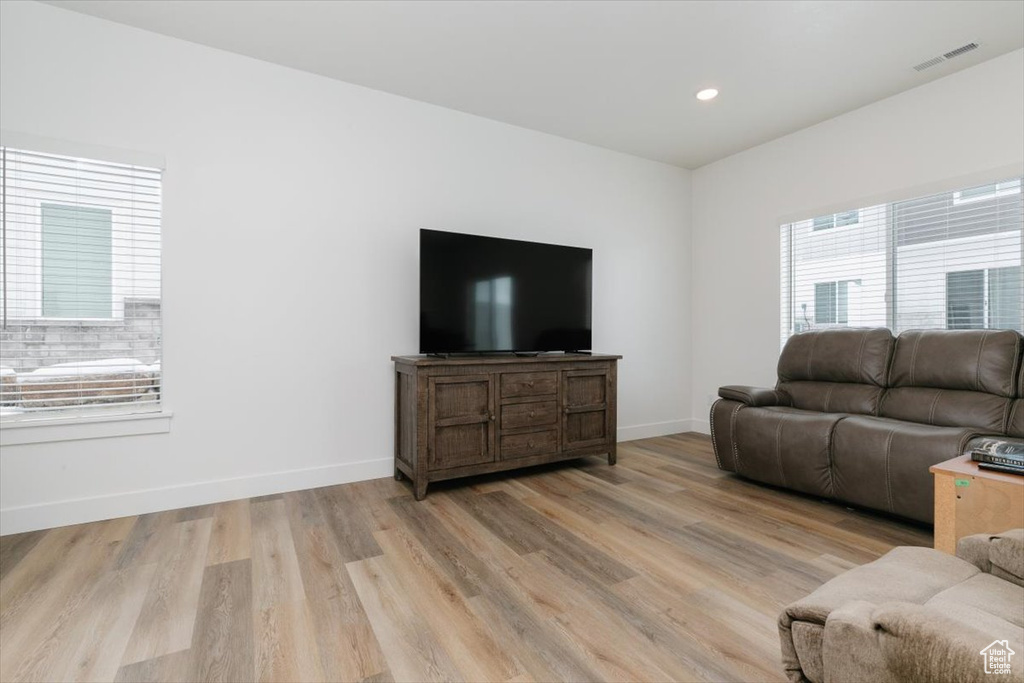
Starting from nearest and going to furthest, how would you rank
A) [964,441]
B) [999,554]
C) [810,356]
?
1. [999,554]
2. [964,441]
3. [810,356]

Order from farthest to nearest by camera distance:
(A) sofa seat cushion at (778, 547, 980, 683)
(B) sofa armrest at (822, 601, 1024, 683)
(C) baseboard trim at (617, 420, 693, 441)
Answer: (C) baseboard trim at (617, 420, 693, 441)
(A) sofa seat cushion at (778, 547, 980, 683)
(B) sofa armrest at (822, 601, 1024, 683)

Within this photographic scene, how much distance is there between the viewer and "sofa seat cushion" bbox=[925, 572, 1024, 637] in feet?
2.67

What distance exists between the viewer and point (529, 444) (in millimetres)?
3277

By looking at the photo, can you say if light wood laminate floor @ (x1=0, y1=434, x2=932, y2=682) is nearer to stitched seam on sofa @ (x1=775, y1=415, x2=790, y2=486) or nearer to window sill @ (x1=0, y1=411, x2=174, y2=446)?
stitched seam on sofa @ (x1=775, y1=415, x2=790, y2=486)

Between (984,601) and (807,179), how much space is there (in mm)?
3767

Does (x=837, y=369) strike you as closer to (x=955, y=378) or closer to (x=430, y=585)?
(x=955, y=378)

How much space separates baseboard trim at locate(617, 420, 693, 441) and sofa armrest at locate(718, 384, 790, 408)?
3.80ft

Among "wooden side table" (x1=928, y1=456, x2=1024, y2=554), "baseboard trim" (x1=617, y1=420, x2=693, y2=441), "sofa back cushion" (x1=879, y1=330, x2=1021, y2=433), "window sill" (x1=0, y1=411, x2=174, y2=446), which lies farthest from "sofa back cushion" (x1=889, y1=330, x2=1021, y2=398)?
"window sill" (x1=0, y1=411, x2=174, y2=446)

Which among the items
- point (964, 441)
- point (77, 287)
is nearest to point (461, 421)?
point (77, 287)

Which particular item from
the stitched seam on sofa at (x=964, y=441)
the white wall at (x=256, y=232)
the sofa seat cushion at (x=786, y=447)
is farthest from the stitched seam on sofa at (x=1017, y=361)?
the white wall at (x=256, y=232)

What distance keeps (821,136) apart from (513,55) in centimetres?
264

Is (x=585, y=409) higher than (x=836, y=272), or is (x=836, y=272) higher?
(x=836, y=272)

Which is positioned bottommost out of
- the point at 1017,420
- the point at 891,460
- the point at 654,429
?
the point at 654,429

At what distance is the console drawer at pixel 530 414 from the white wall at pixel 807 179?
2131mm
